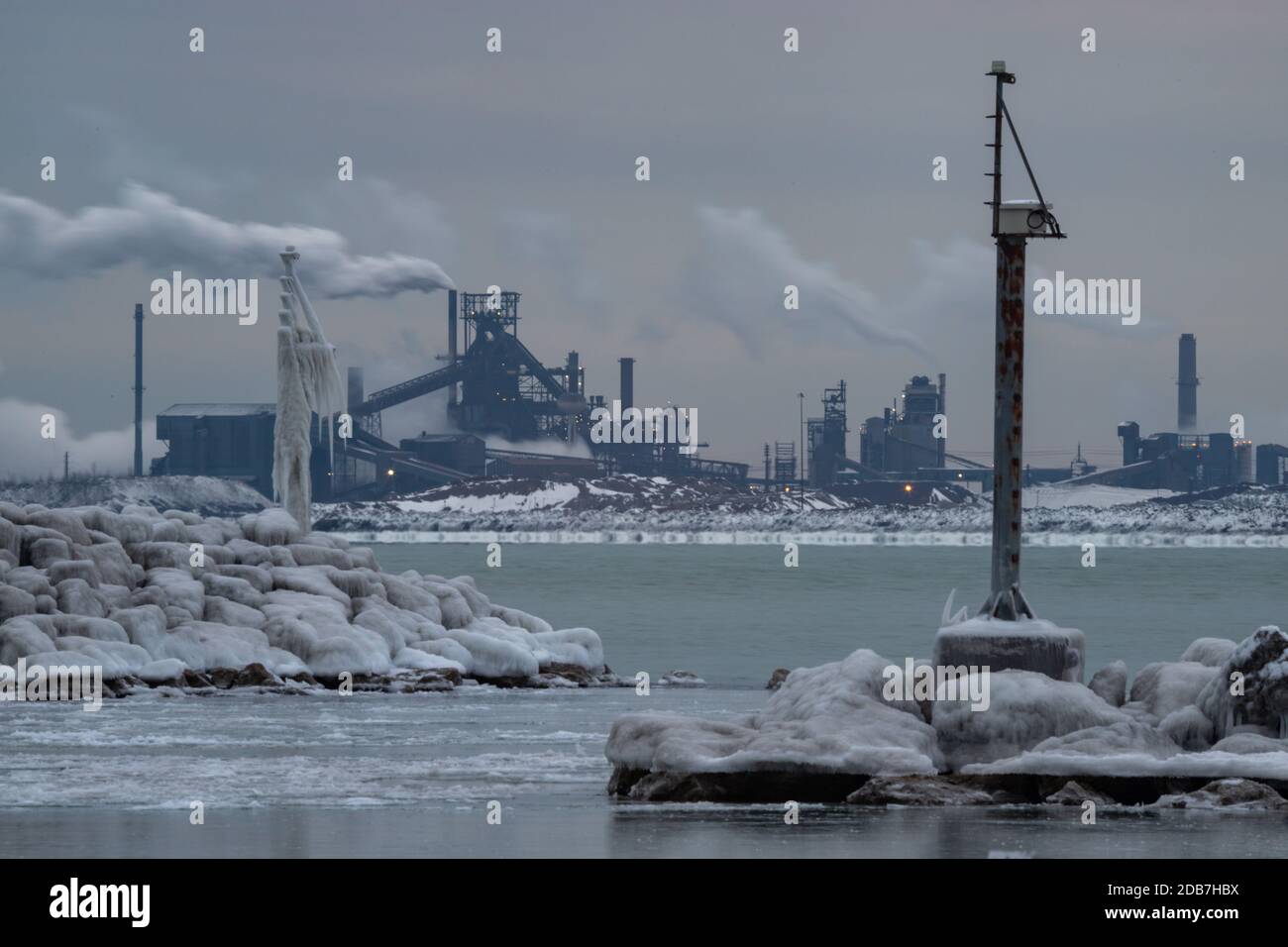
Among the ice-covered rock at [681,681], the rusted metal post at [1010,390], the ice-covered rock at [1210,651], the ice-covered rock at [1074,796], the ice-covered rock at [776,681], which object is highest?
the rusted metal post at [1010,390]

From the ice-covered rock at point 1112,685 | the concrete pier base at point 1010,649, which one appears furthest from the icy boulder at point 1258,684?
the ice-covered rock at point 1112,685

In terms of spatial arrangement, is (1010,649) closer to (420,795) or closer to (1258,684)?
(1258,684)

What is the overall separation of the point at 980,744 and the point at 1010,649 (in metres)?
1.21

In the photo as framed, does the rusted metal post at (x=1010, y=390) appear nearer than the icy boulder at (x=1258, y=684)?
No

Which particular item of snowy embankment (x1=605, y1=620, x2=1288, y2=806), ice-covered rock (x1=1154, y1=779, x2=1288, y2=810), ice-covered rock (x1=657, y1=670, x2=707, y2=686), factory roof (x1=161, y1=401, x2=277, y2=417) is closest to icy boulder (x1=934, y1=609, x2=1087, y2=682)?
snowy embankment (x1=605, y1=620, x2=1288, y2=806)

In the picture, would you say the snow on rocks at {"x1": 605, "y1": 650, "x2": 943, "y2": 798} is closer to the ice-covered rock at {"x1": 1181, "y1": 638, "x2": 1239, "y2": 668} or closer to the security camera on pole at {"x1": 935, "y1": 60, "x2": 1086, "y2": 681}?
the security camera on pole at {"x1": 935, "y1": 60, "x2": 1086, "y2": 681}

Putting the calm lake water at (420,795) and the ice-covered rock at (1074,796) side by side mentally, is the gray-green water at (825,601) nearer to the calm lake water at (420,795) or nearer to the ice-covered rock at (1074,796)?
the calm lake water at (420,795)

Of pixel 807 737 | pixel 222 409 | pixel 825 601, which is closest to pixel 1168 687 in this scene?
pixel 807 737

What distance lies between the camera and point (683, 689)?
31.4m

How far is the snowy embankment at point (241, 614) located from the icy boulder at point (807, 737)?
11.6 m

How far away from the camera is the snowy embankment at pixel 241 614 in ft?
89.2
